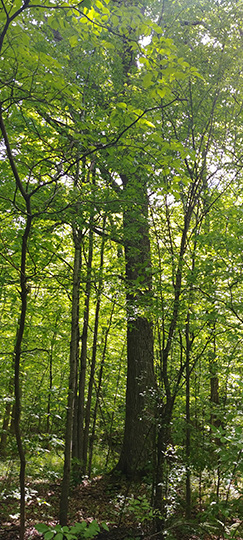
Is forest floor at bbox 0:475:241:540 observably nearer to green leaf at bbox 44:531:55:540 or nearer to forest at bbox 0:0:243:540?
forest at bbox 0:0:243:540

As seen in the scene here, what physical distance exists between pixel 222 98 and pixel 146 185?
1.57 metres

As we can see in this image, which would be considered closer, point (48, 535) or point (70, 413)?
point (48, 535)

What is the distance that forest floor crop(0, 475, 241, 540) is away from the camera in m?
4.23

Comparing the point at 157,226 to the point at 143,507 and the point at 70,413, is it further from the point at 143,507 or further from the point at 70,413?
the point at 143,507

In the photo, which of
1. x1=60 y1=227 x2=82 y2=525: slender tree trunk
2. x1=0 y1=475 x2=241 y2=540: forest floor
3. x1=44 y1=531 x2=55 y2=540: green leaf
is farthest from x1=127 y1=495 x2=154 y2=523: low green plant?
x1=44 y1=531 x2=55 y2=540: green leaf

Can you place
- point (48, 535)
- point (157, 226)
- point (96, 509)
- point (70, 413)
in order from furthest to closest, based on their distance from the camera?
point (96, 509)
point (157, 226)
point (70, 413)
point (48, 535)

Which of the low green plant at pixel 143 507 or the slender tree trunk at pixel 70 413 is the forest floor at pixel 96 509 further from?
the slender tree trunk at pixel 70 413

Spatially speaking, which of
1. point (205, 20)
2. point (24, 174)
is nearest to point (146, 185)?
point (24, 174)

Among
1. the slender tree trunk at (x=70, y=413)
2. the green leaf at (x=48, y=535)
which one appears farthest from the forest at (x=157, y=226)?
the green leaf at (x=48, y=535)

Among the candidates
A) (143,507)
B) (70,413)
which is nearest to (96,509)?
(70,413)

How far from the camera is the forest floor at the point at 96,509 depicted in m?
4.23

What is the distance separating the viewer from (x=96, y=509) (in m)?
5.66

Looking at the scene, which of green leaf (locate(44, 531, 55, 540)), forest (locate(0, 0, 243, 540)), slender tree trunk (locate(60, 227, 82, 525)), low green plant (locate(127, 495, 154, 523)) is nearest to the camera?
green leaf (locate(44, 531, 55, 540))

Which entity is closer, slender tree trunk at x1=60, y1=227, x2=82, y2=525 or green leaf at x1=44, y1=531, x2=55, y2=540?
green leaf at x1=44, y1=531, x2=55, y2=540
